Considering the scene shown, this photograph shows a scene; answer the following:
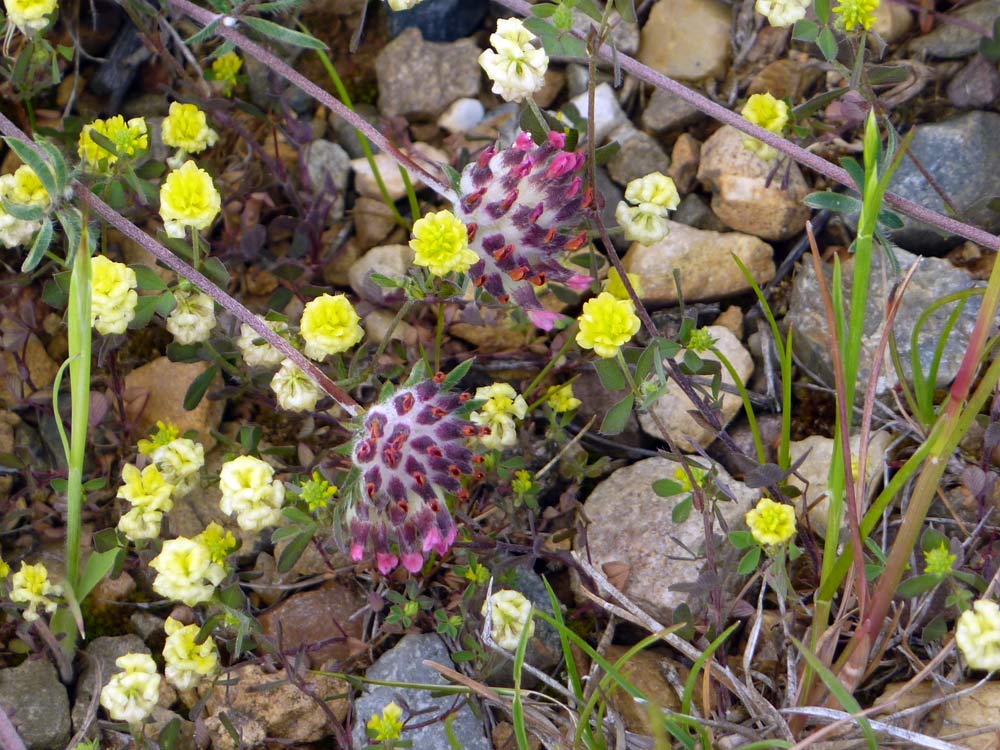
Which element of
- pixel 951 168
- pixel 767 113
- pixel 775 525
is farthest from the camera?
pixel 951 168

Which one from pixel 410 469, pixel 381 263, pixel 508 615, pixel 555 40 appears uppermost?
pixel 555 40

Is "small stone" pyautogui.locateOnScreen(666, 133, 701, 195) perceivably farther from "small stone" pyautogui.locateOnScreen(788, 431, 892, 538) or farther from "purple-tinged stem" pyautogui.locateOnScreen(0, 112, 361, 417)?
"purple-tinged stem" pyautogui.locateOnScreen(0, 112, 361, 417)

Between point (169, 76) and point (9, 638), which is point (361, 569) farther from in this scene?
point (169, 76)

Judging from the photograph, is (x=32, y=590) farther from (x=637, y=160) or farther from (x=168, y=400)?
(x=637, y=160)

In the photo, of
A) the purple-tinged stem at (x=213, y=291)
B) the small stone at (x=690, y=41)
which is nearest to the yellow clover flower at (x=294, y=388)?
the purple-tinged stem at (x=213, y=291)

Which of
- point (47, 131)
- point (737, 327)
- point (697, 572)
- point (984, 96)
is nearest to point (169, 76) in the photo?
point (47, 131)

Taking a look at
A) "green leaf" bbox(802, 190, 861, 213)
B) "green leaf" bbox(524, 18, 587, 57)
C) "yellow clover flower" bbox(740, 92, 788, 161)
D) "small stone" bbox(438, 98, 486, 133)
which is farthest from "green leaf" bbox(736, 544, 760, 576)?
"small stone" bbox(438, 98, 486, 133)

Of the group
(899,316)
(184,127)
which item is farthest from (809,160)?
(184,127)
